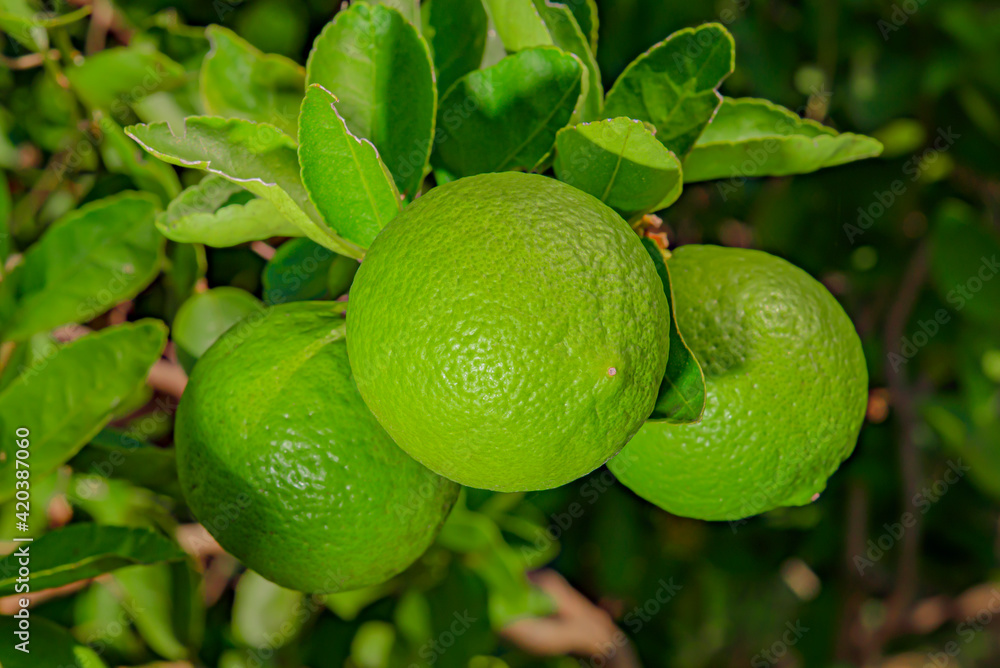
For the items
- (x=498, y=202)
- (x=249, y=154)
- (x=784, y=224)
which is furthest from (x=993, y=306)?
(x=249, y=154)

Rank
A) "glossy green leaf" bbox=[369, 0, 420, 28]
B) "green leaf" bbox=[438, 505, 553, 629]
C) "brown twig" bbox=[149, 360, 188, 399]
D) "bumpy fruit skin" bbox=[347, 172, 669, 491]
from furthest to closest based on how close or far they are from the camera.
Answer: "green leaf" bbox=[438, 505, 553, 629]
"brown twig" bbox=[149, 360, 188, 399]
"glossy green leaf" bbox=[369, 0, 420, 28]
"bumpy fruit skin" bbox=[347, 172, 669, 491]

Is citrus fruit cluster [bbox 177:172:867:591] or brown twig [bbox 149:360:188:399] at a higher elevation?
citrus fruit cluster [bbox 177:172:867:591]

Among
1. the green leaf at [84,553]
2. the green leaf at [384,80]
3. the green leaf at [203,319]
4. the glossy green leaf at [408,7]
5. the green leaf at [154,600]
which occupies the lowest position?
the green leaf at [154,600]

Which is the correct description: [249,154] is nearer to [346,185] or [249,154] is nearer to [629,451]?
[346,185]

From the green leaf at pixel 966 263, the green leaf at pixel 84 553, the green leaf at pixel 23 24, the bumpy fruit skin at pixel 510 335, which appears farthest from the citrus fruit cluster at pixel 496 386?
the green leaf at pixel 966 263

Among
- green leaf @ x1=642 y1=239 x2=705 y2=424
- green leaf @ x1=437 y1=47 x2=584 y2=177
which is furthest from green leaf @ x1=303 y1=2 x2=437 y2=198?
green leaf @ x1=642 y1=239 x2=705 y2=424

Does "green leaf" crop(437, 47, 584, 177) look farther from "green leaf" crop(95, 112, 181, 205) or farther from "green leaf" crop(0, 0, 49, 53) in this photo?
"green leaf" crop(0, 0, 49, 53)

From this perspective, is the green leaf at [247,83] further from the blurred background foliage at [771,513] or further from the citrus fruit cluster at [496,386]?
the citrus fruit cluster at [496,386]
